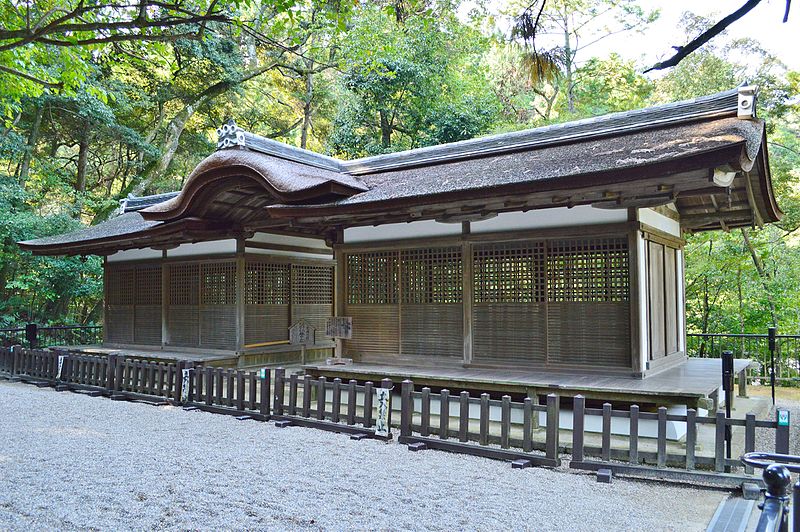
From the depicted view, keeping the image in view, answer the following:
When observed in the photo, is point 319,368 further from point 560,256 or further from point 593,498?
point 593,498

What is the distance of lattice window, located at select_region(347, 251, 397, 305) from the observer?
9.40m

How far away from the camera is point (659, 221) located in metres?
8.53

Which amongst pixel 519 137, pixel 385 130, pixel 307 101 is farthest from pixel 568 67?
pixel 519 137

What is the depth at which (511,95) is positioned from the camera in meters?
26.1

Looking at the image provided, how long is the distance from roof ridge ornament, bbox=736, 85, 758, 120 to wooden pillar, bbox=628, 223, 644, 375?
1.85 meters

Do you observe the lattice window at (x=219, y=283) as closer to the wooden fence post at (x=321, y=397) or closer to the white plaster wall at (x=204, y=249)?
the white plaster wall at (x=204, y=249)

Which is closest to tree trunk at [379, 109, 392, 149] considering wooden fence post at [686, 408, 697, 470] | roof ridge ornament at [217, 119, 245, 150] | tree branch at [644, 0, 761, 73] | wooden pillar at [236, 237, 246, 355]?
wooden pillar at [236, 237, 246, 355]

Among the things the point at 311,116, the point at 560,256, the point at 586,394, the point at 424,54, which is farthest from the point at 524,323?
the point at 311,116

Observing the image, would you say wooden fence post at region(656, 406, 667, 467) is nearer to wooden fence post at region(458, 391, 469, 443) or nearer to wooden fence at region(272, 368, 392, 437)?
wooden fence post at region(458, 391, 469, 443)

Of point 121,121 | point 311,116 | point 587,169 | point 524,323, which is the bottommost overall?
point 524,323

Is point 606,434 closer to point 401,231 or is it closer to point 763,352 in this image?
point 401,231

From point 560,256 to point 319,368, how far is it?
4002 millimetres

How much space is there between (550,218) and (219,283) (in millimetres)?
7375

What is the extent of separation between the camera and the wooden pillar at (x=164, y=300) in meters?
13.0
